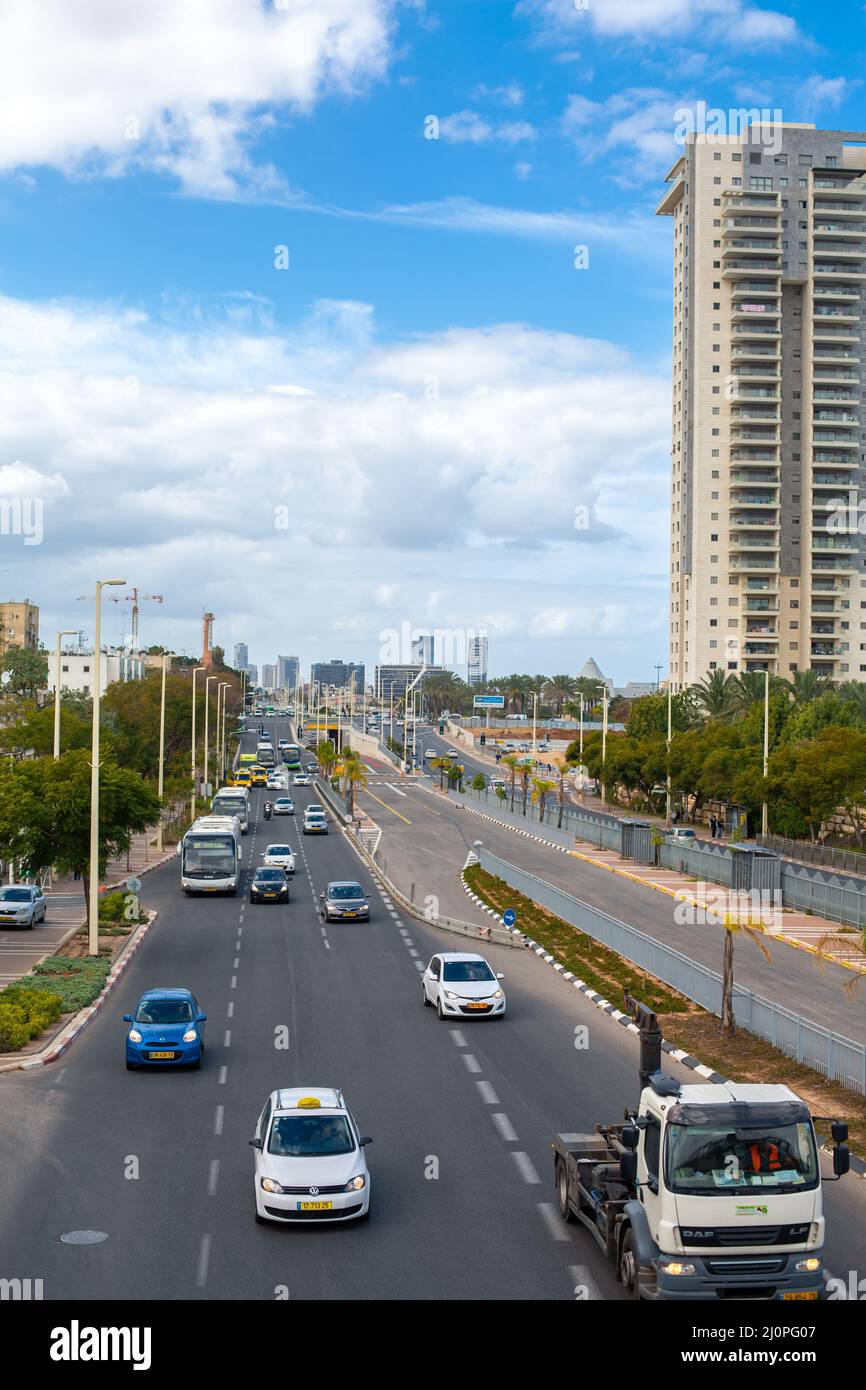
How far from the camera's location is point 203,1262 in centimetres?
1326

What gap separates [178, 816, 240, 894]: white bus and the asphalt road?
15.0 m

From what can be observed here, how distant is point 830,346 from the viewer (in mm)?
124250

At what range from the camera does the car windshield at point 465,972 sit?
27772 mm

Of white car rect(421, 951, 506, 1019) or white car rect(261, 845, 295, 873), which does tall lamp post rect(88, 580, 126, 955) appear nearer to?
white car rect(421, 951, 506, 1019)

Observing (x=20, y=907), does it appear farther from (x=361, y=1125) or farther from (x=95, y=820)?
(x=361, y=1125)

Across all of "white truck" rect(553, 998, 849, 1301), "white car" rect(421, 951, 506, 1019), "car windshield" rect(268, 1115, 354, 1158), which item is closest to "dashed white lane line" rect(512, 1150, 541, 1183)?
"car windshield" rect(268, 1115, 354, 1158)

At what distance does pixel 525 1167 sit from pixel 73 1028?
1206cm

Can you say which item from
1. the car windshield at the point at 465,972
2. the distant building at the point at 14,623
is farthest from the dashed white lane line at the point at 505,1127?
the distant building at the point at 14,623

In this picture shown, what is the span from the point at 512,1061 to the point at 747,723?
58942 millimetres

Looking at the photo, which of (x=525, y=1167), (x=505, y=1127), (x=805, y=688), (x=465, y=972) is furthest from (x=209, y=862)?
(x=805, y=688)

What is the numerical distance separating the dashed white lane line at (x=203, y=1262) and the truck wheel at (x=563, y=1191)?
4004 millimetres

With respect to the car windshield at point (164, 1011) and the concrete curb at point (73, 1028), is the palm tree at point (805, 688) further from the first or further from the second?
the car windshield at point (164, 1011)
